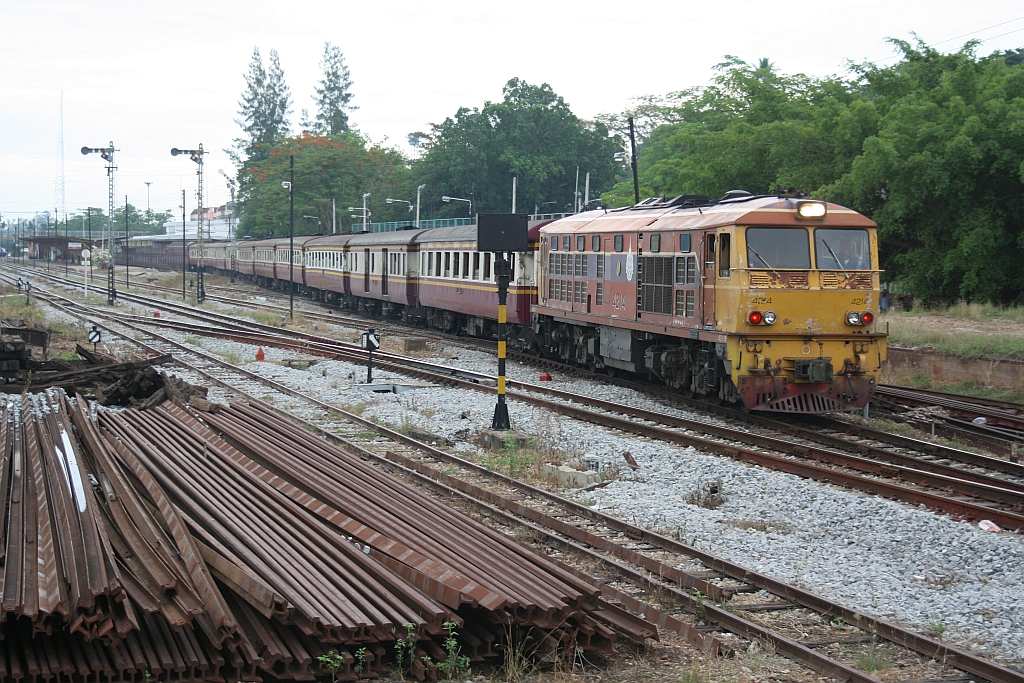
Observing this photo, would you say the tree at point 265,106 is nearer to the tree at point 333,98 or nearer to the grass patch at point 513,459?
the tree at point 333,98

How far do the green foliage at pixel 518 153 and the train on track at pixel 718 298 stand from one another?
2056 inches

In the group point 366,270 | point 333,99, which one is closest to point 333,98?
point 333,99

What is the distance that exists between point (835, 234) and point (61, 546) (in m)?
11.5

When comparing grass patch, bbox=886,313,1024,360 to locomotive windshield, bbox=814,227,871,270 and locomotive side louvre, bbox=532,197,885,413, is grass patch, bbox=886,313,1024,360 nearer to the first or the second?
locomotive side louvre, bbox=532,197,885,413

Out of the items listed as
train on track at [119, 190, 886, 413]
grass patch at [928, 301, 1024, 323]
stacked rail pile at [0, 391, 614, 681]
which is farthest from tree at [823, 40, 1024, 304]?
stacked rail pile at [0, 391, 614, 681]

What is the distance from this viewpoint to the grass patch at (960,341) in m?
19.1

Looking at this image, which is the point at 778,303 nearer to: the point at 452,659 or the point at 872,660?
the point at 872,660

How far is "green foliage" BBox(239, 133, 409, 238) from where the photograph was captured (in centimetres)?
8281

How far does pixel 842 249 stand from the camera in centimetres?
1420

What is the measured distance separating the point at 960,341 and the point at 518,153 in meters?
57.3

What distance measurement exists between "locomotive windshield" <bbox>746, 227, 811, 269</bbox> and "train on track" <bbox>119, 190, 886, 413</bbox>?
0.06 feet

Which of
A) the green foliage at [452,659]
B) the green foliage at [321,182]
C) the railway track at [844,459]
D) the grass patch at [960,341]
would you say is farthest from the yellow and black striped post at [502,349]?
the green foliage at [321,182]

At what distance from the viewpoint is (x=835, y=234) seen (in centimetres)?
1420


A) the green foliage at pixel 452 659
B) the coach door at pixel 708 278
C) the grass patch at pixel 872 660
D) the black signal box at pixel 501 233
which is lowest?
the grass patch at pixel 872 660
